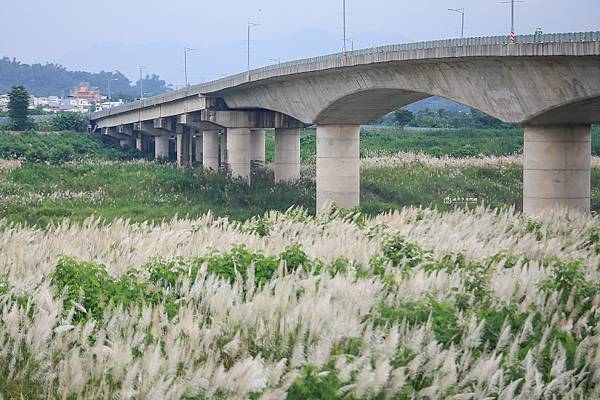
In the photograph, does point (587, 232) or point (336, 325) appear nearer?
point (336, 325)

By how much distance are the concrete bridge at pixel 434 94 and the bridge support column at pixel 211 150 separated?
702cm

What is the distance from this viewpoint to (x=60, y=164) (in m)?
53.5

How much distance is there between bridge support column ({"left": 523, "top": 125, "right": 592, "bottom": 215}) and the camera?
28219 millimetres

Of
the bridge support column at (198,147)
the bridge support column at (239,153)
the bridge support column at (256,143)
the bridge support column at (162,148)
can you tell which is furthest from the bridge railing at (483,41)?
the bridge support column at (162,148)

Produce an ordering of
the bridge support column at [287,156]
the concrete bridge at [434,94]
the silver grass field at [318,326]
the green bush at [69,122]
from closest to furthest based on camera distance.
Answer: the silver grass field at [318,326], the concrete bridge at [434,94], the bridge support column at [287,156], the green bush at [69,122]

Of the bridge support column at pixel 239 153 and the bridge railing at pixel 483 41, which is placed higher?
the bridge railing at pixel 483 41

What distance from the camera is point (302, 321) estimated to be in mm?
9375

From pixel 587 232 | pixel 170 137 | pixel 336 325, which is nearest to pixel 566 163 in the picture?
pixel 587 232

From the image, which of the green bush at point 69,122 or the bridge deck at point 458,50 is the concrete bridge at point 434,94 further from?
the green bush at point 69,122

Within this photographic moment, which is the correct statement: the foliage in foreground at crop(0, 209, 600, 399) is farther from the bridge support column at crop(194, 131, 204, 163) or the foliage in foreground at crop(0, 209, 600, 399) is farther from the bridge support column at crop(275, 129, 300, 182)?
the bridge support column at crop(194, 131, 204, 163)

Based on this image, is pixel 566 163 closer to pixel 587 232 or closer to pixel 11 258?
pixel 587 232

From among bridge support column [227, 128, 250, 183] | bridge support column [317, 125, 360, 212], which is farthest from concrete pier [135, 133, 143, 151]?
bridge support column [317, 125, 360, 212]

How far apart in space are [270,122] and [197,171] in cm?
666

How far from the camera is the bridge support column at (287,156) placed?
5025cm
